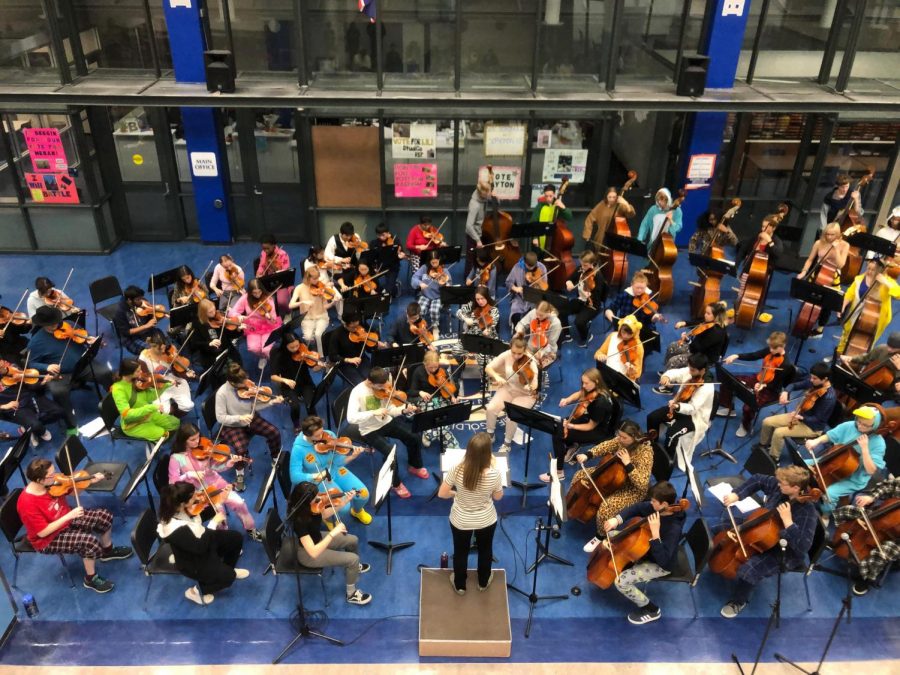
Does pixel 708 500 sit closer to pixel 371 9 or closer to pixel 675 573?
pixel 675 573

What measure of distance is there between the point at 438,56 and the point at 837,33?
5768mm

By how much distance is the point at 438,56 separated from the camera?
10.6 meters

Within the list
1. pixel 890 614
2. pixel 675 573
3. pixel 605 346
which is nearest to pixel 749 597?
pixel 675 573

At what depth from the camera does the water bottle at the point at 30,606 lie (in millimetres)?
6004

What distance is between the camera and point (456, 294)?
8359mm

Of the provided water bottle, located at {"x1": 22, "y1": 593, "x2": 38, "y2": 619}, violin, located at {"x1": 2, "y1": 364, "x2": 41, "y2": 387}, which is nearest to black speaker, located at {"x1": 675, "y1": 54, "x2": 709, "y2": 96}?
violin, located at {"x1": 2, "y1": 364, "x2": 41, "y2": 387}

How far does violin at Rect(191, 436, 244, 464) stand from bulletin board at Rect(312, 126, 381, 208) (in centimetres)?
568

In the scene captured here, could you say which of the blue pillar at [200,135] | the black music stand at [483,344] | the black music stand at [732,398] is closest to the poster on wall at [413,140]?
the blue pillar at [200,135]

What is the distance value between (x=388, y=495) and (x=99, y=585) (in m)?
2.63

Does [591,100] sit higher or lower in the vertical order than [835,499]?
higher

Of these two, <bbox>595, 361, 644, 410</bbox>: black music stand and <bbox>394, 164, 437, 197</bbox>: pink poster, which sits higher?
<bbox>394, 164, 437, 197</bbox>: pink poster

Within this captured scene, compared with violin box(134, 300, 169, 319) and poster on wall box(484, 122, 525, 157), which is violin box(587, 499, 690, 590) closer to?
violin box(134, 300, 169, 319)

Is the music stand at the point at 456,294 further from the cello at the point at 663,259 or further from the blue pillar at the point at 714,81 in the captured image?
the blue pillar at the point at 714,81

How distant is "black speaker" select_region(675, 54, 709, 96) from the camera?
9938 millimetres
